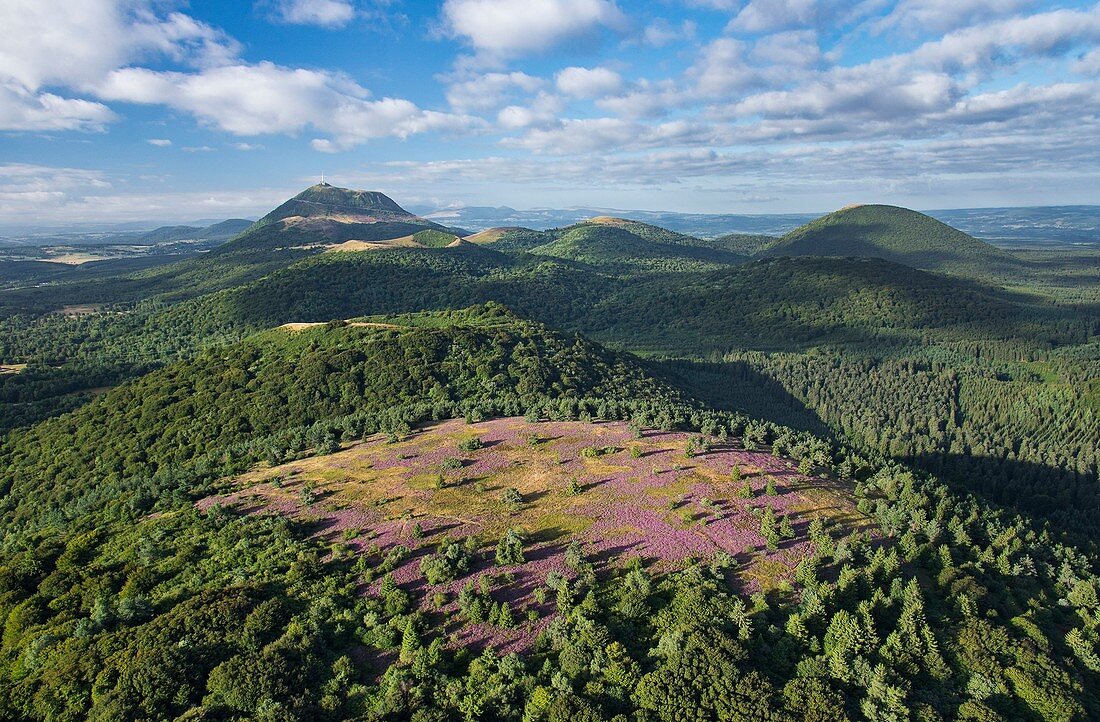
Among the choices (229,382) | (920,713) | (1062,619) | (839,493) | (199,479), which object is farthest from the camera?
(229,382)

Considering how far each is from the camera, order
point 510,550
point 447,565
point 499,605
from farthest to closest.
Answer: point 510,550
point 447,565
point 499,605

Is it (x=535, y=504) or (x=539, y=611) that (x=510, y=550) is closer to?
(x=539, y=611)

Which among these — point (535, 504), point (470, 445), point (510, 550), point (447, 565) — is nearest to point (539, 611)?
point (510, 550)

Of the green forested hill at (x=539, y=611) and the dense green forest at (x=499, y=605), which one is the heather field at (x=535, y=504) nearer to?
the green forested hill at (x=539, y=611)

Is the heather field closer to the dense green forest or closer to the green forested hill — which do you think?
the green forested hill

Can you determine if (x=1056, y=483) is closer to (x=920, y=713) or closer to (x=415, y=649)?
(x=920, y=713)

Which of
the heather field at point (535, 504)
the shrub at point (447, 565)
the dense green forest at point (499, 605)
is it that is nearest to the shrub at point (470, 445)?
the heather field at point (535, 504)

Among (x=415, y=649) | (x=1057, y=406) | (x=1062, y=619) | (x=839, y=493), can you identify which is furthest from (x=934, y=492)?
(x=1057, y=406)

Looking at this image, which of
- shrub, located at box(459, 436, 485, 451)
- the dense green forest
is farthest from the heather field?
the dense green forest
